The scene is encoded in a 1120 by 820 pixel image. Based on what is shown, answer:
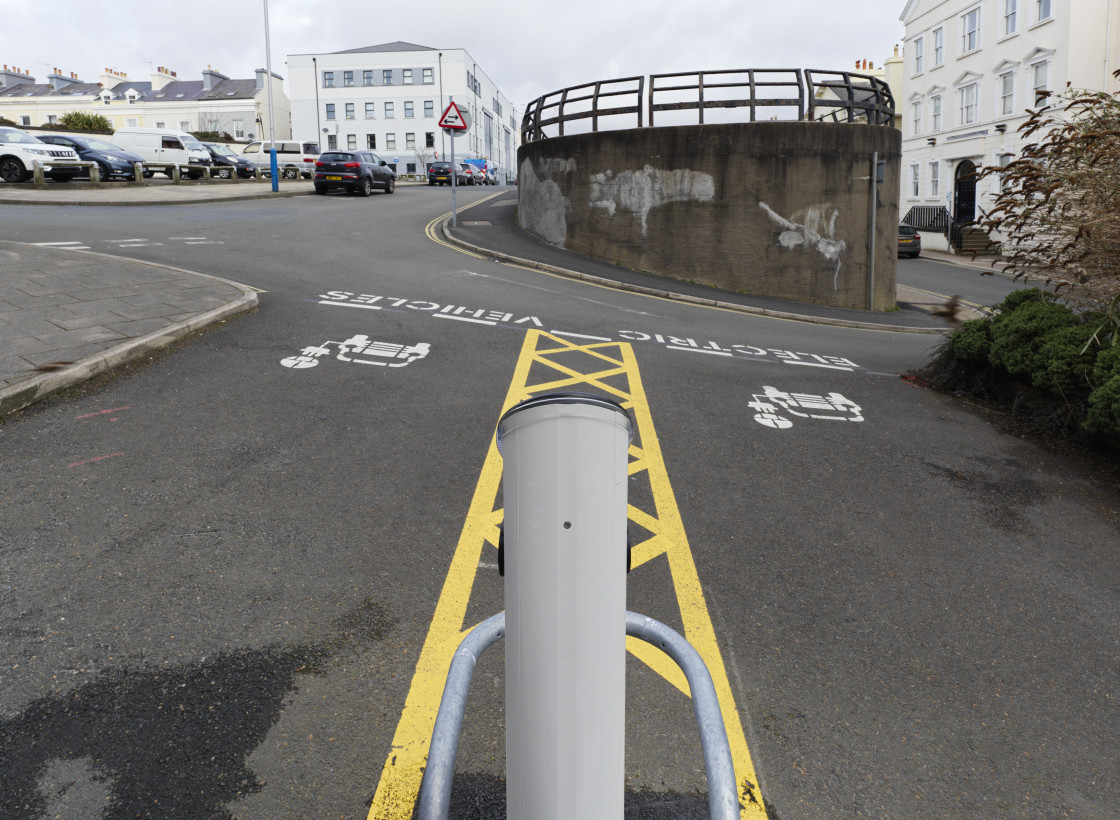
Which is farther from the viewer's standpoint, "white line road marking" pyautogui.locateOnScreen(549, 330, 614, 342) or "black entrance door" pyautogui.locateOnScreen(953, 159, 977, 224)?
"black entrance door" pyautogui.locateOnScreen(953, 159, 977, 224)

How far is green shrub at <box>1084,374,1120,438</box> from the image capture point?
668cm

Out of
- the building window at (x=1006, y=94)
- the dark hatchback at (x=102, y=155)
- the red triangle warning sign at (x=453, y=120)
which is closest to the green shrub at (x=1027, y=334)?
the red triangle warning sign at (x=453, y=120)

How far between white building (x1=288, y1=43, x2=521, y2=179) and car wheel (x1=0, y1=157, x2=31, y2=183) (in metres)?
59.8

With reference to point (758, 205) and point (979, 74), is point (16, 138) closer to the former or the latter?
point (758, 205)

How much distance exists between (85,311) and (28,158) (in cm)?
2292

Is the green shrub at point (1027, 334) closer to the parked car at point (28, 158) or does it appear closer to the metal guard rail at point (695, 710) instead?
the metal guard rail at point (695, 710)

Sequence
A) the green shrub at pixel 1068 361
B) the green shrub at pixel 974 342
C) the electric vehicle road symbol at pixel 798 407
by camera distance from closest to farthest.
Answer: the green shrub at pixel 1068 361, the electric vehicle road symbol at pixel 798 407, the green shrub at pixel 974 342

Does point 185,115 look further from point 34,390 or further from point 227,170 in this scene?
point 34,390

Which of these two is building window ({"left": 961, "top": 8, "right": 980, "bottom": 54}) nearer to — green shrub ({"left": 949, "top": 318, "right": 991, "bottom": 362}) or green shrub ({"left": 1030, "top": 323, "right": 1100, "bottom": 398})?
green shrub ({"left": 949, "top": 318, "right": 991, "bottom": 362})

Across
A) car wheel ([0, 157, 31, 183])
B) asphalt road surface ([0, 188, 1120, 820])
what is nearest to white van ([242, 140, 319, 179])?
car wheel ([0, 157, 31, 183])

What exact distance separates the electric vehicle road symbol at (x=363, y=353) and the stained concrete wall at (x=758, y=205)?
10.6 meters

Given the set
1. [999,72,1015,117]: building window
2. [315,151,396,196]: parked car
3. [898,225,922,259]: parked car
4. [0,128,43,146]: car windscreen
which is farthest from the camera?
[999,72,1015,117]: building window

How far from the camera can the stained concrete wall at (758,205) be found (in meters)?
18.1

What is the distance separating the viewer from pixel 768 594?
451cm
